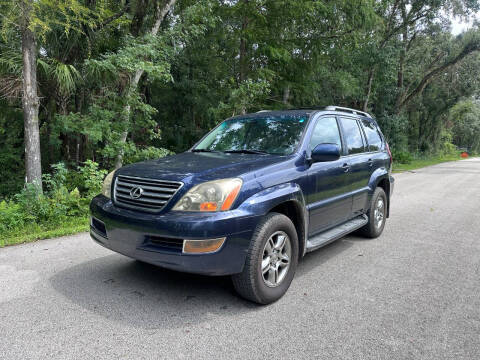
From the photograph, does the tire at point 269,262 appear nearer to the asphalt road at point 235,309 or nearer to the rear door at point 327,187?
the asphalt road at point 235,309

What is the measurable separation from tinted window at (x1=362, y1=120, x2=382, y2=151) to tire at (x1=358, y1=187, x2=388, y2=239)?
2.27ft

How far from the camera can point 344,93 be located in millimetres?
16797

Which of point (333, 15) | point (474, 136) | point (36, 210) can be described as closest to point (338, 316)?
point (36, 210)

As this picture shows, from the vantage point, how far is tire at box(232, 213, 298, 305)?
10.2 feet

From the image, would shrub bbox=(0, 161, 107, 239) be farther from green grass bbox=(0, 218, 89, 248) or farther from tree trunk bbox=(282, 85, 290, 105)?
tree trunk bbox=(282, 85, 290, 105)

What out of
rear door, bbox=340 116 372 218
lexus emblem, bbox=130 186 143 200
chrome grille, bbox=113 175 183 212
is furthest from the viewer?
rear door, bbox=340 116 372 218

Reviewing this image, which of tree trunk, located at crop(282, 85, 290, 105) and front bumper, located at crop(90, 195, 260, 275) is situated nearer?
Answer: front bumper, located at crop(90, 195, 260, 275)

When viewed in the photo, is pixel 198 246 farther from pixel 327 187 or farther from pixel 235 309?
pixel 327 187

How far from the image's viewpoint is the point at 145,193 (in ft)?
10.6

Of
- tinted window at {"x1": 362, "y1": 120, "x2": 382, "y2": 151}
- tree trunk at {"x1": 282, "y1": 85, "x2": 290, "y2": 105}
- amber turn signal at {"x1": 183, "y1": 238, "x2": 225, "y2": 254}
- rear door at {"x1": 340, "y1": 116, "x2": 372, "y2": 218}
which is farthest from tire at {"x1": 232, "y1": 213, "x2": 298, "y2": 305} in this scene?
tree trunk at {"x1": 282, "y1": 85, "x2": 290, "y2": 105}

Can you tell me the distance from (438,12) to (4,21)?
2309 centimetres

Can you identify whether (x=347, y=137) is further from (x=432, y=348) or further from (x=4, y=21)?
(x=4, y=21)

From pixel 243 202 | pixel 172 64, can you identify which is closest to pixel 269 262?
pixel 243 202

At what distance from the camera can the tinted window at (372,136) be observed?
5.59 m
